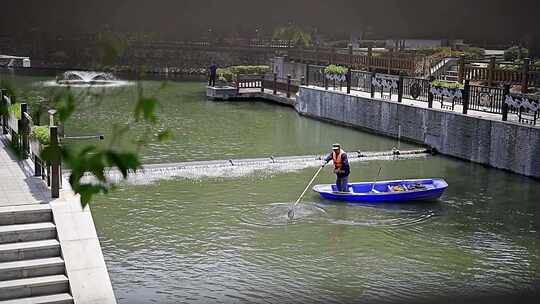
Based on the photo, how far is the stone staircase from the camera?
7848mm

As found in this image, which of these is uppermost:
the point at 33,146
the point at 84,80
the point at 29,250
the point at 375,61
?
the point at 375,61

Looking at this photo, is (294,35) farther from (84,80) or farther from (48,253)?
(48,253)

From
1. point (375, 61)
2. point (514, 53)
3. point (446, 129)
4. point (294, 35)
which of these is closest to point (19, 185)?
point (446, 129)

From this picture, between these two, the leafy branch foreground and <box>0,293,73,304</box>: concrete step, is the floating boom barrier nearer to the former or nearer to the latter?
<box>0,293,73,304</box>: concrete step

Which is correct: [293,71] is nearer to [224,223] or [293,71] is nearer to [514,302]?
[224,223]

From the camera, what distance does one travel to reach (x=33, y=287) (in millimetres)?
7902

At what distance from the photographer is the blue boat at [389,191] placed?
45.6 ft

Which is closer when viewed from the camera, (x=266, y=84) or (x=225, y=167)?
(x=225, y=167)

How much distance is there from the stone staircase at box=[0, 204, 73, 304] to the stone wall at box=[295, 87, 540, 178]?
12.1 metres

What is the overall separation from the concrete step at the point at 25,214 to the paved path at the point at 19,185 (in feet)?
0.75

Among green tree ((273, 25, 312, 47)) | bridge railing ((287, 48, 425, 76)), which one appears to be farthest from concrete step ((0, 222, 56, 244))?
green tree ((273, 25, 312, 47))

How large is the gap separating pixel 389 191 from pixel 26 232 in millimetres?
7662

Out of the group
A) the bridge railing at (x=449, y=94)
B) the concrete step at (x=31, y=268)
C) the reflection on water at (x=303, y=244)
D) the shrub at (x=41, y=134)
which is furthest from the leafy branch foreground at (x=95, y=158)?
the bridge railing at (x=449, y=94)

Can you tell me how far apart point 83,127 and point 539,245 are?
15704 mm
